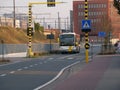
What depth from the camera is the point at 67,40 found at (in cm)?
7406

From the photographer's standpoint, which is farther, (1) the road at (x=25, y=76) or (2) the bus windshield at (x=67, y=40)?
(2) the bus windshield at (x=67, y=40)

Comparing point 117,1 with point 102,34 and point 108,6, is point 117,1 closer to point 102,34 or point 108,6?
point 102,34

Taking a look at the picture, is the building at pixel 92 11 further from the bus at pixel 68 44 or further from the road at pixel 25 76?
the road at pixel 25 76

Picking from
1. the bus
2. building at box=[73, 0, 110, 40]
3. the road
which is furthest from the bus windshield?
building at box=[73, 0, 110, 40]

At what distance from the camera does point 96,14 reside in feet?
549

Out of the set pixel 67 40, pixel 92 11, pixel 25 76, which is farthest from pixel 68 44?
pixel 92 11

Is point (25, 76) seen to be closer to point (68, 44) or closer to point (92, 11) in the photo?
point (68, 44)

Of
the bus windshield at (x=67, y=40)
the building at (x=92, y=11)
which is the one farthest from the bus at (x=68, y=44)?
the building at (x=92, y=11)

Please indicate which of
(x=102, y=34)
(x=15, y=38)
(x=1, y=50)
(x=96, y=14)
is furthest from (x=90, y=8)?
(x=1, y=50)

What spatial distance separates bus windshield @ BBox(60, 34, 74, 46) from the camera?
7394 centimetres

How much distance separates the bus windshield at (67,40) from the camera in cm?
7394

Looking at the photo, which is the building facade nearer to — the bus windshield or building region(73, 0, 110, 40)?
building region(73, 0, 110, 40)

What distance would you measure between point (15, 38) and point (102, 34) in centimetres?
3531

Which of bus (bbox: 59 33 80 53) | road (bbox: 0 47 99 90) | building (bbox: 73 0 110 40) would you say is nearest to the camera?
road (bbox: 0 47 99 90)
